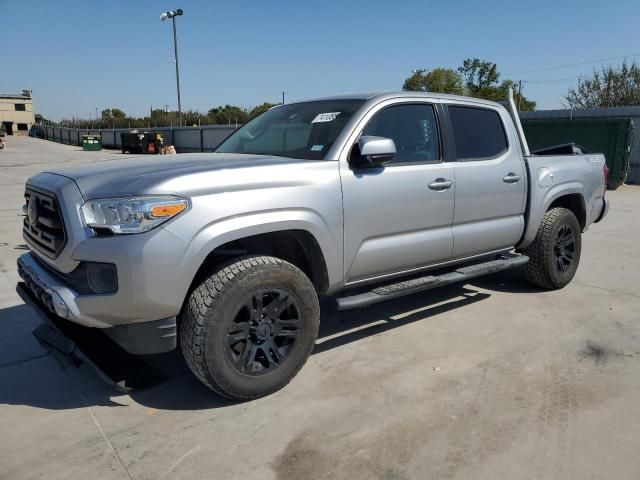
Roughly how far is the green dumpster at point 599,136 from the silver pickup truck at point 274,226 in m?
13.0

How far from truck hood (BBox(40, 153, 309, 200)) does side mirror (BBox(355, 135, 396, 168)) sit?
0.41 metres

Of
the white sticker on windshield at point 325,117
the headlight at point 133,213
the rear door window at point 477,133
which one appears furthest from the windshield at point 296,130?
the headlight at point 133,213

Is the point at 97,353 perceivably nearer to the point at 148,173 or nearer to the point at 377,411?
the point at 148,173

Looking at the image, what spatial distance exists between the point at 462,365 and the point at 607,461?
118cm

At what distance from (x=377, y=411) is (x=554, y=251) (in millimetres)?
3086

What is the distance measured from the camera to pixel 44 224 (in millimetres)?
3111

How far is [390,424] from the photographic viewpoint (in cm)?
293

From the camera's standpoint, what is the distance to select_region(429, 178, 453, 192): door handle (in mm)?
3964

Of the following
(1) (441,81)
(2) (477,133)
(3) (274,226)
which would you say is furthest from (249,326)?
(1) (441,81)

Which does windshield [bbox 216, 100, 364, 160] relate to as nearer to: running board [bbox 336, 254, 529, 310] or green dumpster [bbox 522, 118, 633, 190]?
running board [bbox 336, 254, 529, 310]

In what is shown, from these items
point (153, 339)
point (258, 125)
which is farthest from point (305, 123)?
point (153, 339)

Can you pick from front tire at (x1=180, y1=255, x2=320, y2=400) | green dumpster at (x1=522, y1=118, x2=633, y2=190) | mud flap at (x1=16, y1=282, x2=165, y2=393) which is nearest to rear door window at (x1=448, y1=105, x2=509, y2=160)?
front tire at (x1=180, y1=255, x2=320, y2=400)

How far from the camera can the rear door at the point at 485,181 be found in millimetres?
4266

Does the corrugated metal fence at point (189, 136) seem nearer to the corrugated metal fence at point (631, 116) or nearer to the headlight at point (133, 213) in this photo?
the corrugated metal fence at point (631, 116)
